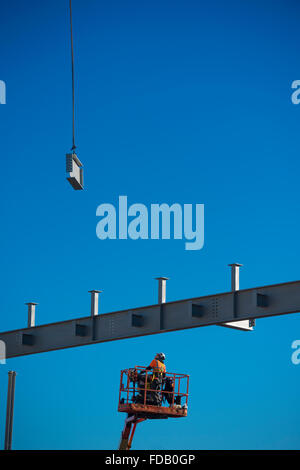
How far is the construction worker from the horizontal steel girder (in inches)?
77.1

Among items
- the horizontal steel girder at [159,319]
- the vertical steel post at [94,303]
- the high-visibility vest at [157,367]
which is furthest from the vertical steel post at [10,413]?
the high-visibility vest at [157,367]

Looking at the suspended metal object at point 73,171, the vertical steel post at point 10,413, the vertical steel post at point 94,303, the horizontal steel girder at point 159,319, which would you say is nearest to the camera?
the vertical steel post at point 10,413

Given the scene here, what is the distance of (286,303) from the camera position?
1150 inches

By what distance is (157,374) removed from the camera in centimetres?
3544

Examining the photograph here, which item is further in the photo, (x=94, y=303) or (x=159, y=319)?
(x=94, y=303)

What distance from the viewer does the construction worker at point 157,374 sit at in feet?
115

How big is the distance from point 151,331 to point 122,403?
421cm

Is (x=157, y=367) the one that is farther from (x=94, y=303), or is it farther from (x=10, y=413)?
(x=10, y=413)

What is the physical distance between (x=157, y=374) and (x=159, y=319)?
337 cm

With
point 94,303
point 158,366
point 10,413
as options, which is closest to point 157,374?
point 158,366

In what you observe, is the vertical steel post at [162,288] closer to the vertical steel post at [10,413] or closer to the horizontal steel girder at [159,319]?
the horizontal steel girder at [159,319]

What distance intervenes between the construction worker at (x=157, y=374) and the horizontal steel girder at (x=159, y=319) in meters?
1.96
